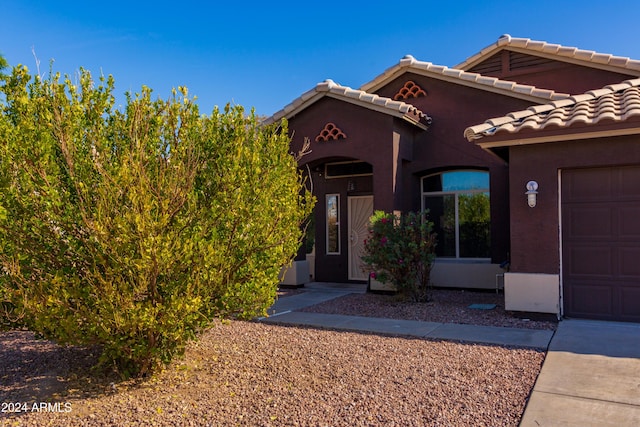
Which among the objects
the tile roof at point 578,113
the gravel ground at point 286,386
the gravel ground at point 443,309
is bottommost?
the gravel ground at point 286,386

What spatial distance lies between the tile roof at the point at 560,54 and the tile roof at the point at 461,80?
2.94 feet

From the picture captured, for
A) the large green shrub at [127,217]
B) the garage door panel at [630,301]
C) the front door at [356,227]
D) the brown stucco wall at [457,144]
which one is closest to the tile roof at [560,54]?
the brown stucco wall at [457,144]

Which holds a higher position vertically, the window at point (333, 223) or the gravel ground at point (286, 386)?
the window at point (333, 223)

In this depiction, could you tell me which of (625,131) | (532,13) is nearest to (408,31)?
(532,13)

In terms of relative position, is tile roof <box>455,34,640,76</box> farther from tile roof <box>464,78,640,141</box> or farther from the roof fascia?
the roof fascia

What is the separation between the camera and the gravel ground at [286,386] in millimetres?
4254

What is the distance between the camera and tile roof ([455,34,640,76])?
10.9 meters

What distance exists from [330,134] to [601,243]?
5998 mm

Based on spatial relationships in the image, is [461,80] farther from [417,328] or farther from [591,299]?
[417,328]

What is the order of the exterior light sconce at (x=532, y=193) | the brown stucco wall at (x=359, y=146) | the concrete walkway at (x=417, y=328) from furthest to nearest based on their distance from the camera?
the brown stucco wall at (x=359, y=146), the exterior light sconce at (x=532, y=193), the concrete walkway at (x=417, y=328)

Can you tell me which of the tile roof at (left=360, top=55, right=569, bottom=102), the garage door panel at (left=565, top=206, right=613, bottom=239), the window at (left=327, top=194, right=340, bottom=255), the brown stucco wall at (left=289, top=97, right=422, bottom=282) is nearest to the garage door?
the garage door panel at (left=565, top=206, right=613, bottom=239)

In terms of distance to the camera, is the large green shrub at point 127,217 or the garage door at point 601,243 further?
the garage door at point 601,243

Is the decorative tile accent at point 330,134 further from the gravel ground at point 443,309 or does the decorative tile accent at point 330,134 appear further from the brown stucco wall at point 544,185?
the brown stucco wall at point 544,185

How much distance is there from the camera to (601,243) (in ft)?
25.1
